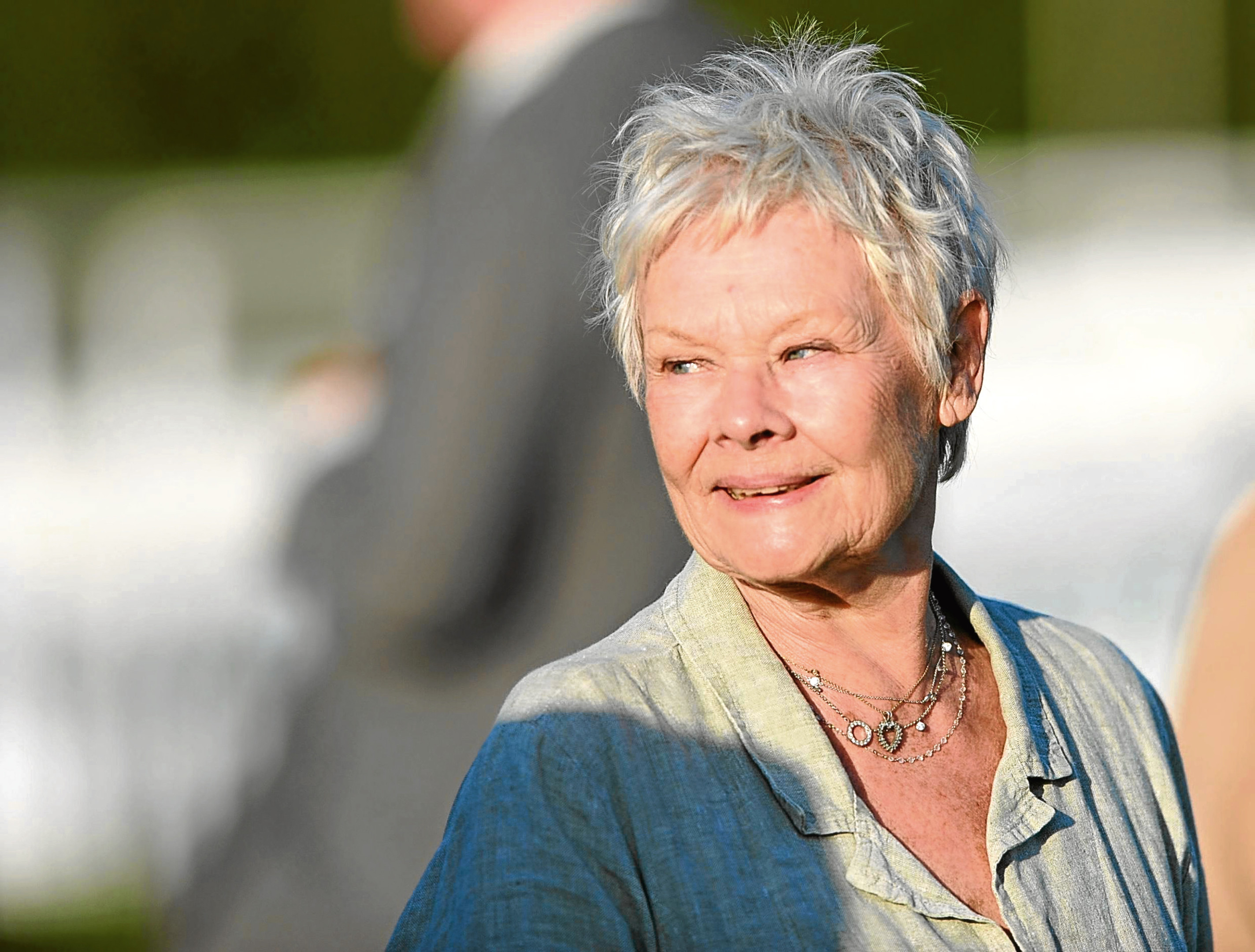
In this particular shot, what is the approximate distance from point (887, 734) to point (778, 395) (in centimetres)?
41

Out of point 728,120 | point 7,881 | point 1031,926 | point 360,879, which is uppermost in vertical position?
point 728,120

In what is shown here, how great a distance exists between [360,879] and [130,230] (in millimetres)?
11538

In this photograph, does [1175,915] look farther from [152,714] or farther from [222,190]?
[222,190]

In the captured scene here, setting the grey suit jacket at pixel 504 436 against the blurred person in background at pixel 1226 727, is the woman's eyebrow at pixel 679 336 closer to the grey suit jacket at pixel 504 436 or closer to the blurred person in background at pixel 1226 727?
the grey suit jacket at pixel 504 436

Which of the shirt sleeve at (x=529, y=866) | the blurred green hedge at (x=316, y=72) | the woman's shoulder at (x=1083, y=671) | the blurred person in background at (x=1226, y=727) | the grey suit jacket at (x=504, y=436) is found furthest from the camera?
the blurred green hedge at (x=316, y=72)

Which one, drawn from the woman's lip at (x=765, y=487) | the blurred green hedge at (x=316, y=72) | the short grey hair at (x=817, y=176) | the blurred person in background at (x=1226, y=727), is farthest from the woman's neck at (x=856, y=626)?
the blurred green hedge at (x=316, y=72)

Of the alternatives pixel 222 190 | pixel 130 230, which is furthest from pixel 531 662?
pixel 222 190

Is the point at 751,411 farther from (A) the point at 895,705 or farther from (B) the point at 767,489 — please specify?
(A) the point at 895,705

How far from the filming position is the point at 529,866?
148 centimetres

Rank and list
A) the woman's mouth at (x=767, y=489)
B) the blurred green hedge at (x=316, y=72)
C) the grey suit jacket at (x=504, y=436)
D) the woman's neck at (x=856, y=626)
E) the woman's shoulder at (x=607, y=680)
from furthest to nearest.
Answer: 1. the blurred green hedge at (x=316, y=72)
2. the grey suit jacket at (x=504, y=436)
3. the woman's neck at (x=856, y=626)
4. the woman's mouth at (x=767, y=489)
5. the woman's shoulder at (x=607, y=680)

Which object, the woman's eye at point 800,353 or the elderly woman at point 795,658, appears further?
the woman's eye at point 800,353

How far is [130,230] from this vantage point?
43.1 feet

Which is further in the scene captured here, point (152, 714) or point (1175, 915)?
point (152, 714)

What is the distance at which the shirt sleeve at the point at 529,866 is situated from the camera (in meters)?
1.46
